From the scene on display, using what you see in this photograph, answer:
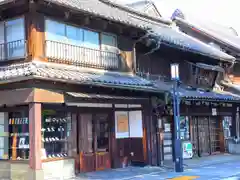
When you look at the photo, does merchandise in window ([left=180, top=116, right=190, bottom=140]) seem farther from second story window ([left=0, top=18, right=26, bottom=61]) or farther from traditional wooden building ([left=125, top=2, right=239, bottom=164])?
second story window ([left=0, top=18, right=26, bottom=61])

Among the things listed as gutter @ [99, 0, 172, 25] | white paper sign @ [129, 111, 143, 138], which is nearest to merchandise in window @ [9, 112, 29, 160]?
white paper sign @ [129, 111, 143, 138]

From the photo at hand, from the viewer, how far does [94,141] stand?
15039 mm

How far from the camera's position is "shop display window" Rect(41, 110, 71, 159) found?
43.0 feet

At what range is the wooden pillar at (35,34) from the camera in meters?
12.6

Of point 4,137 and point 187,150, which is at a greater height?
point 4,137

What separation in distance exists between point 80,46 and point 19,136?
409 cm

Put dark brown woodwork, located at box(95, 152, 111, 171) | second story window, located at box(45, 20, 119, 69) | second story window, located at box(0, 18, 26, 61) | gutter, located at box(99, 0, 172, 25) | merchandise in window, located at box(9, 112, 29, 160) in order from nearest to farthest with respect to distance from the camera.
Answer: merchandise in window, located at box(9, 112, 29, 160), second story window, located at box(0, 18, 26, 61), second story window, located at box(45, 20, 119, 69), dark brown woodwork, located at box(95, 152, 111, 171), gutter, located at box(99, 0, 172, 25)

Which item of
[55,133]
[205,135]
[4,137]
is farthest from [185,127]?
[4,137]

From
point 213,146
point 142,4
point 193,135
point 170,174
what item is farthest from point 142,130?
point 142,4

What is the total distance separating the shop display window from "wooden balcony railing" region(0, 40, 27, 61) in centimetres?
220

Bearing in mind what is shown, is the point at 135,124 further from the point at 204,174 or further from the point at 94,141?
the point at 204,174

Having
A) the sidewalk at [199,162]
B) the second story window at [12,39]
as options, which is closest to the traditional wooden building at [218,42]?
the sidewalk at [199,162]

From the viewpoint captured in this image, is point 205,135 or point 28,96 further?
point 205,135

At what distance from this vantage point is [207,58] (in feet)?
75.5
